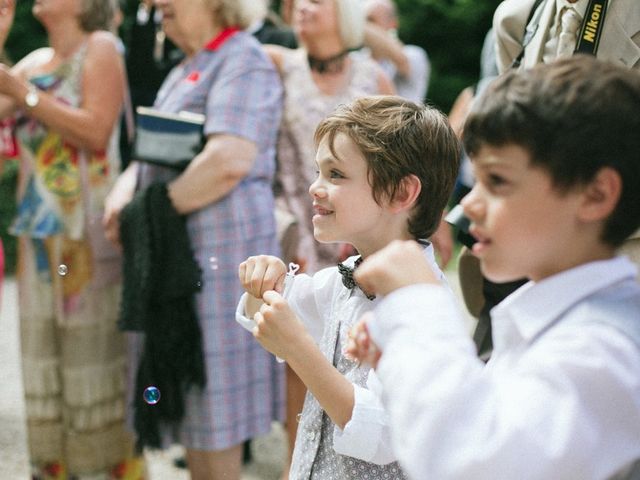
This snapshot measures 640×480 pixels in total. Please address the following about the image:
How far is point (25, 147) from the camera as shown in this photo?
3.71 m

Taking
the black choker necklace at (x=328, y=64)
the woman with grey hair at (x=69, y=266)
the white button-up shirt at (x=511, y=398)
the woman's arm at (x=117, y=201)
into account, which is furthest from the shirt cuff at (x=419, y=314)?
the black choker necklace at (x=328, y=64)

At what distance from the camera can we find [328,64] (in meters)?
4.10

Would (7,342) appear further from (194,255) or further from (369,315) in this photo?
(369,315)

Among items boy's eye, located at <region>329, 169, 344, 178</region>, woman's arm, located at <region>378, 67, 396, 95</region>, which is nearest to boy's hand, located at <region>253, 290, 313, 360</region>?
boy's eye, located at <region>329, 169, 344, 178</region>

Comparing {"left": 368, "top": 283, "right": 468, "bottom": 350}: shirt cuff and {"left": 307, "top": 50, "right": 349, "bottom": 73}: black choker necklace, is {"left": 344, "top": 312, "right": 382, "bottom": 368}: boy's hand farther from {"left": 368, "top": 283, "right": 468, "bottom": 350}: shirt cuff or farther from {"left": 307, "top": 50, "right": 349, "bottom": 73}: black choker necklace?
{"left": 307, "top": 50, "right": 349, "bottom": 73}: black choker necklace

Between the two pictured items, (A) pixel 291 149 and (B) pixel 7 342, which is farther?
(B) pixel 7 342

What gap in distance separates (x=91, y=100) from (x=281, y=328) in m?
2.20

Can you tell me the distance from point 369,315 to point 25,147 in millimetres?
2629

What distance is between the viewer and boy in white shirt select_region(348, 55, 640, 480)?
48.2 inches

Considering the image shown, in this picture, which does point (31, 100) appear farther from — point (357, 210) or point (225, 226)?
point (357, 210)

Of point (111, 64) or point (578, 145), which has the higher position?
point (578, 145)

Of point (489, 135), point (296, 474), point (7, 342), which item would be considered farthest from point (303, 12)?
point (7, 342)

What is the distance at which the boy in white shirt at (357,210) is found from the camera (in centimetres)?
205

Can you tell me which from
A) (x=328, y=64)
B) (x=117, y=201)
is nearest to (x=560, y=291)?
(x=117, y=201)
